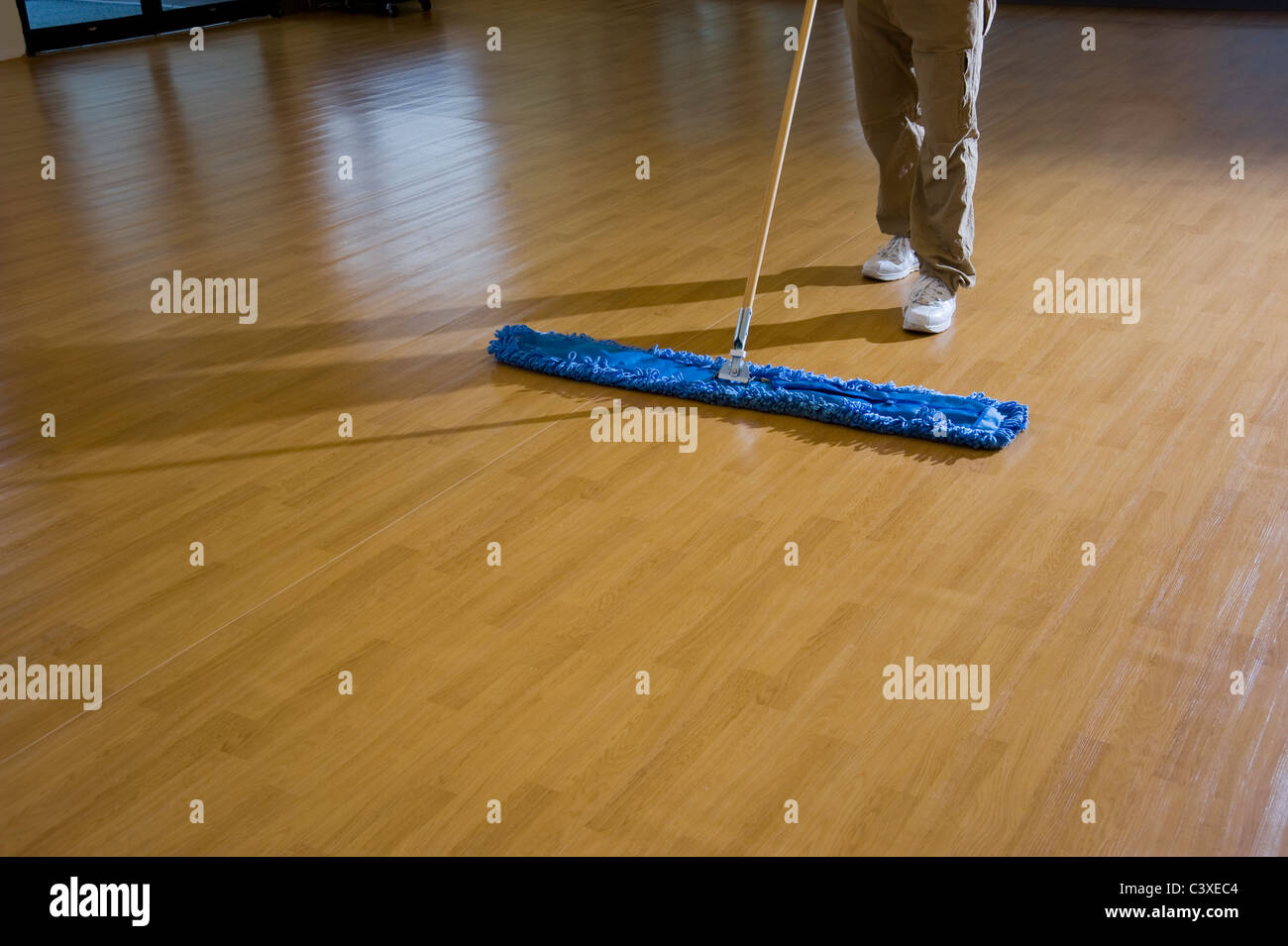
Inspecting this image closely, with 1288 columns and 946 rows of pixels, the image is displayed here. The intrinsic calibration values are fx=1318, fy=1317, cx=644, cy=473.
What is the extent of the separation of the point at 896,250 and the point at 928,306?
1.40 feet

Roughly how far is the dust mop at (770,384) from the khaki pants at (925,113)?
1.00ft

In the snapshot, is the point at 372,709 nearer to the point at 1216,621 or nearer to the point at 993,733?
the point at 993,733

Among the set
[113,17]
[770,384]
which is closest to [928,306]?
[770,384]

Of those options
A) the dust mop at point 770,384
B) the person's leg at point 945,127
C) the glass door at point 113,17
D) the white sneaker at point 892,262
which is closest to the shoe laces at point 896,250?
the white sneaker at point 892,262

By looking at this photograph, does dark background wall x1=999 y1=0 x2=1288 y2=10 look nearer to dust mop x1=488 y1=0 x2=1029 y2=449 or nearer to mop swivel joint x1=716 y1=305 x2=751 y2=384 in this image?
dust mop x1=488 y1=0 x2=1029 y2=449

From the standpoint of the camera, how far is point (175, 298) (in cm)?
332

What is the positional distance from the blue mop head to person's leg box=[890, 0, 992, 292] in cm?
51

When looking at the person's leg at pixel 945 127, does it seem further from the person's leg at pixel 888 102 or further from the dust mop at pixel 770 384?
the dust mop at pixel 770 384

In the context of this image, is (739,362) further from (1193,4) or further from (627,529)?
(1193,4)

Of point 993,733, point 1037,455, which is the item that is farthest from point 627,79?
point 993,733

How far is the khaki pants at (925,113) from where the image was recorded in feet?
8.98

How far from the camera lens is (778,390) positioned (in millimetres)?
2564

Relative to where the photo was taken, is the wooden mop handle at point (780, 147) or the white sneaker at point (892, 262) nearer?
the wooden mop handle at point (780, 147)
